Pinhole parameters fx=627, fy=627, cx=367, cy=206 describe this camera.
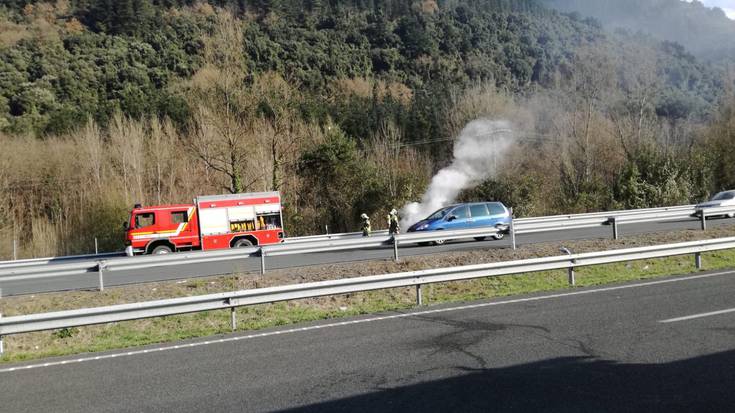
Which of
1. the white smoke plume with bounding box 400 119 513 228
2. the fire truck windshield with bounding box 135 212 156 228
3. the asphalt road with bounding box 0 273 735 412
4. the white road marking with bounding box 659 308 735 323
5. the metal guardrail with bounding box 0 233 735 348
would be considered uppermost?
the white smoke plume with bounding box 400 119 513 228

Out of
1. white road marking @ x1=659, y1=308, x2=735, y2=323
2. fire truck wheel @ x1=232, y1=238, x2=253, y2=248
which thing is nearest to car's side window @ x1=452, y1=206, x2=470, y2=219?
fire truck wheel @ x1=232, y1=238, x2=253, y2=248

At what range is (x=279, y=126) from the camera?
131 ft

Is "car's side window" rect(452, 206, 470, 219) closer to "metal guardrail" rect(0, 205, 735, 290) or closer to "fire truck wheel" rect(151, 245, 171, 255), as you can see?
"metal guardrail" rect(0, 205, 735, 290)

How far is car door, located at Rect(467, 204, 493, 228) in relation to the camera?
953 inches

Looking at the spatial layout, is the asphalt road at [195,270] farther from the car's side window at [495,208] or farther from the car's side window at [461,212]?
the car's side window at [495,208]

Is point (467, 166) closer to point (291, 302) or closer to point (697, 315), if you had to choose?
point (291, 302)

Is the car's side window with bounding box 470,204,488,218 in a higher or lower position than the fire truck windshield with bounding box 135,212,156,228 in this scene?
lower

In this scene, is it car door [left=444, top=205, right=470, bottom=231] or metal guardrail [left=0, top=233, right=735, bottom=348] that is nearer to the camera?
metal guardrail [left=0, top=233, right=735, bottom=348]

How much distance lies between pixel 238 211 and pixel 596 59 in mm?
43826

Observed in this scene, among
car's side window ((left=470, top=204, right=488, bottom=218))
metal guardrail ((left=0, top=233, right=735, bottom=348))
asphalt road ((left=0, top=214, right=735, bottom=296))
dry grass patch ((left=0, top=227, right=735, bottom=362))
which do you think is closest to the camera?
metal guardrail ((left=0, top=233, right=735, bottom=348))

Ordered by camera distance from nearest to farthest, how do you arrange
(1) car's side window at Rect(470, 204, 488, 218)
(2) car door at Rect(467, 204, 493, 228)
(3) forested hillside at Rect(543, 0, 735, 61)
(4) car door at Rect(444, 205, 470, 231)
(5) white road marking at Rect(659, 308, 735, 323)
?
(5) white road marking at Rect(659, 308, 735, 323)
(4) car door at Rect(444, 205, 470, 231)
(2) car door at Rect(467, 204, 493, 228)
(1) car's side window at Rect(470, 204, 488, 218)
(3) forested hillside at Rect(543, 0, 735, 61)

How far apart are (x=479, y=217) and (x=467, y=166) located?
13257 mm

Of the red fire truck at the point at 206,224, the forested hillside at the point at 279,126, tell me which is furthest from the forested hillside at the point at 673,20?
the red fire truck at the point at 206,224

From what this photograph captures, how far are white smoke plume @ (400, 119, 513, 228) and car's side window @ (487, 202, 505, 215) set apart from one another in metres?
7.93
